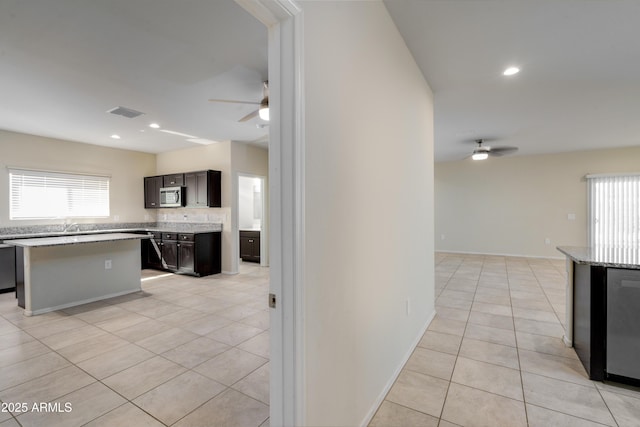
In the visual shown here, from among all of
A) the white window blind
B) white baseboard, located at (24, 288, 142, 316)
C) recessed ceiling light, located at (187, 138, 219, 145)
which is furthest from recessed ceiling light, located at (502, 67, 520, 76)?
the white window blind

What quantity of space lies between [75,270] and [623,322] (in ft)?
19.0

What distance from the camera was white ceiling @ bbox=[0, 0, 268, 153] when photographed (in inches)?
80.8

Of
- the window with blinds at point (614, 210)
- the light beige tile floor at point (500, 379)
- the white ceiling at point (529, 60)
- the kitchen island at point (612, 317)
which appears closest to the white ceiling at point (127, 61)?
the white ceiling at point (529, 60)

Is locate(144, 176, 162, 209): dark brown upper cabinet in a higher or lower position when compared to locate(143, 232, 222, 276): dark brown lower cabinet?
higher

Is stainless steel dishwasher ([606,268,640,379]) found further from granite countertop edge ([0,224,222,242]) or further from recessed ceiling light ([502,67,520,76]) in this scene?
granite countertop edge ([0,224,222,242])

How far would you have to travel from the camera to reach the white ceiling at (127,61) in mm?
2053

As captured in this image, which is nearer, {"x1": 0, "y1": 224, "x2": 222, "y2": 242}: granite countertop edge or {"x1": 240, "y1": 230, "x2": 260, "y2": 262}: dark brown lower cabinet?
{"x1": 0, "y1": 224, "x2": 222, "y2": 242}: granite countertop edge

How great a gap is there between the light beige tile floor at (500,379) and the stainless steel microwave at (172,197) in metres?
5.25

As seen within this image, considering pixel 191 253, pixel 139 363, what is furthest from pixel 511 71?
pixel 191 253

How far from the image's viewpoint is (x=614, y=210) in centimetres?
648

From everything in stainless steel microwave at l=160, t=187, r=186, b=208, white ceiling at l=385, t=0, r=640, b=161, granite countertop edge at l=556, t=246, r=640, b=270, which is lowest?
granite countertop edge at l=556, t=246, r=640, b=270

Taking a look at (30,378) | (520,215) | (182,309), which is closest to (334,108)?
(30,378)

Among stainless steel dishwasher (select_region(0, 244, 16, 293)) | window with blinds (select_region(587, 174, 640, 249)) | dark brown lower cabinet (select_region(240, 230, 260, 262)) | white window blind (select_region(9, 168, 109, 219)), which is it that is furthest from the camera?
dark brown lower cabinet (select_region(240, 230, 260, 262))

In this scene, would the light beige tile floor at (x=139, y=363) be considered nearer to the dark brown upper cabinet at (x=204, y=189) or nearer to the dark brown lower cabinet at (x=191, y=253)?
the dark brown lower cabinet at (x=191, y=253)
